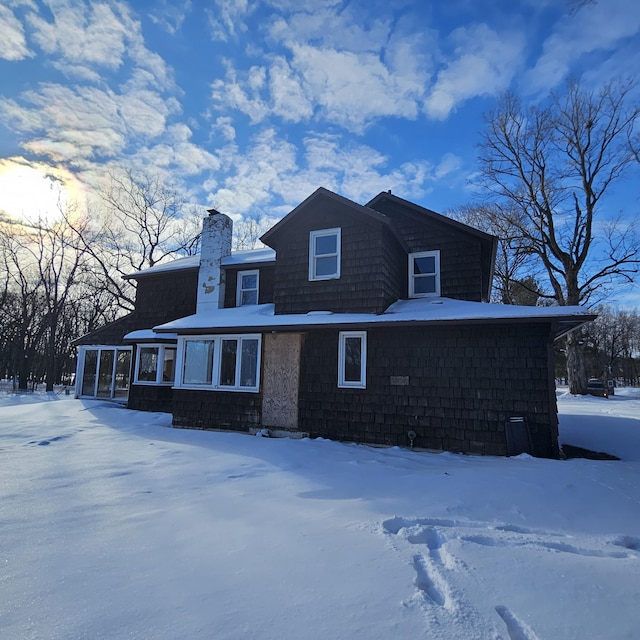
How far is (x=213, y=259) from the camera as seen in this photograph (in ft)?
47.2

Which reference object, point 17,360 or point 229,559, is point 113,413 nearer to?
point 229,559

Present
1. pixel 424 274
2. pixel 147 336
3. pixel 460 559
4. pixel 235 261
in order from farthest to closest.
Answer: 1. pixel 147 336
2. pixel 235 261
3. pixel 424 274
4. pixel 460 559

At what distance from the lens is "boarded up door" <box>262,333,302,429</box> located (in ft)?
32.6

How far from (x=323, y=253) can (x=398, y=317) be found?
3.01 m

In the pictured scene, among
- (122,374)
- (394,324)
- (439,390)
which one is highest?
(394,324)

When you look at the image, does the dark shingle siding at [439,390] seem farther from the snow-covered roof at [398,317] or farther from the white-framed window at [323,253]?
the white-framed window at [323,253]

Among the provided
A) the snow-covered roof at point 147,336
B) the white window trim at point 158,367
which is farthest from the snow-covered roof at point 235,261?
the white window trim at point 158,367

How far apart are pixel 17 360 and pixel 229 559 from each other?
4511 centimetres

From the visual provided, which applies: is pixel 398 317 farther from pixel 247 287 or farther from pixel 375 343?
pixel 247 287

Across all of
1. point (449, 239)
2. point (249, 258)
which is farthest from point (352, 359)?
point (249, 258)

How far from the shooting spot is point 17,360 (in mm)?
38000

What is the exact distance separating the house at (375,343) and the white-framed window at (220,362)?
0.04 meters

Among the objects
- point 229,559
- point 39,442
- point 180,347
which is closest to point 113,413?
point 180,347

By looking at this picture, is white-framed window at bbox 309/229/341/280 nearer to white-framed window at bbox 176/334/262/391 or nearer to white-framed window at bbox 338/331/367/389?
white-framed window at bbox 338/331/367/389
